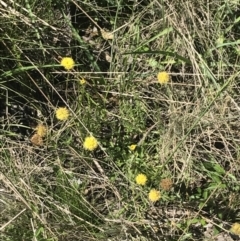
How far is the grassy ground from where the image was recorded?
1.93m

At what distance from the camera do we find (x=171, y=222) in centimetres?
197

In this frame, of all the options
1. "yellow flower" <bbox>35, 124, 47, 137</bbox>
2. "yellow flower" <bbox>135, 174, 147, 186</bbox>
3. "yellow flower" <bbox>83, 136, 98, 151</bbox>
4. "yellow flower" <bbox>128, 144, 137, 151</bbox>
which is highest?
"yellow flower" <bbox>83, 136, 98, 151</bbox>

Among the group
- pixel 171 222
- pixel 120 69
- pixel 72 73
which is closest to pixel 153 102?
pixel 120 69

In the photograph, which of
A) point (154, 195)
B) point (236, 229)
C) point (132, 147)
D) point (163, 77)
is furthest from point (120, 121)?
point (236, 229)

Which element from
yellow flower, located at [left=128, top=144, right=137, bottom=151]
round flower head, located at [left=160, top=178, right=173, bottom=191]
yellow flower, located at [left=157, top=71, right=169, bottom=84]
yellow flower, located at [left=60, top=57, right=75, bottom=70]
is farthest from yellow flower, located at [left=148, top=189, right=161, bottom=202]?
yellow flower, located at [left=60, top=57, right=75, bottom=70]

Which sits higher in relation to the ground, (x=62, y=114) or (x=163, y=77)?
(x=163, y=77)

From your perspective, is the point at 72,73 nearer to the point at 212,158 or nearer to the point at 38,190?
the point at 38,190

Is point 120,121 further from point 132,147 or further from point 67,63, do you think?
point 67,63

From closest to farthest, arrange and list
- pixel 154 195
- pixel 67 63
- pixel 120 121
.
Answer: pixel 154 195
pixel 67 63
pixel 120 121

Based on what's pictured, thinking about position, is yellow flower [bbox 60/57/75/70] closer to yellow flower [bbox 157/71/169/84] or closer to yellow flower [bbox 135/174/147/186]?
yellow flower [bbox 157/71/169/84]

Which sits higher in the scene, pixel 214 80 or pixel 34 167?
pixel 214 80

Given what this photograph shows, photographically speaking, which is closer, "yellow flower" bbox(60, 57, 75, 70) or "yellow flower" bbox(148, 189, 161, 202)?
"yellow flower" bbox(148, 189, 161, 202)

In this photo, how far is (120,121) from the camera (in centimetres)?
210

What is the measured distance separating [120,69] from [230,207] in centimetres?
65
